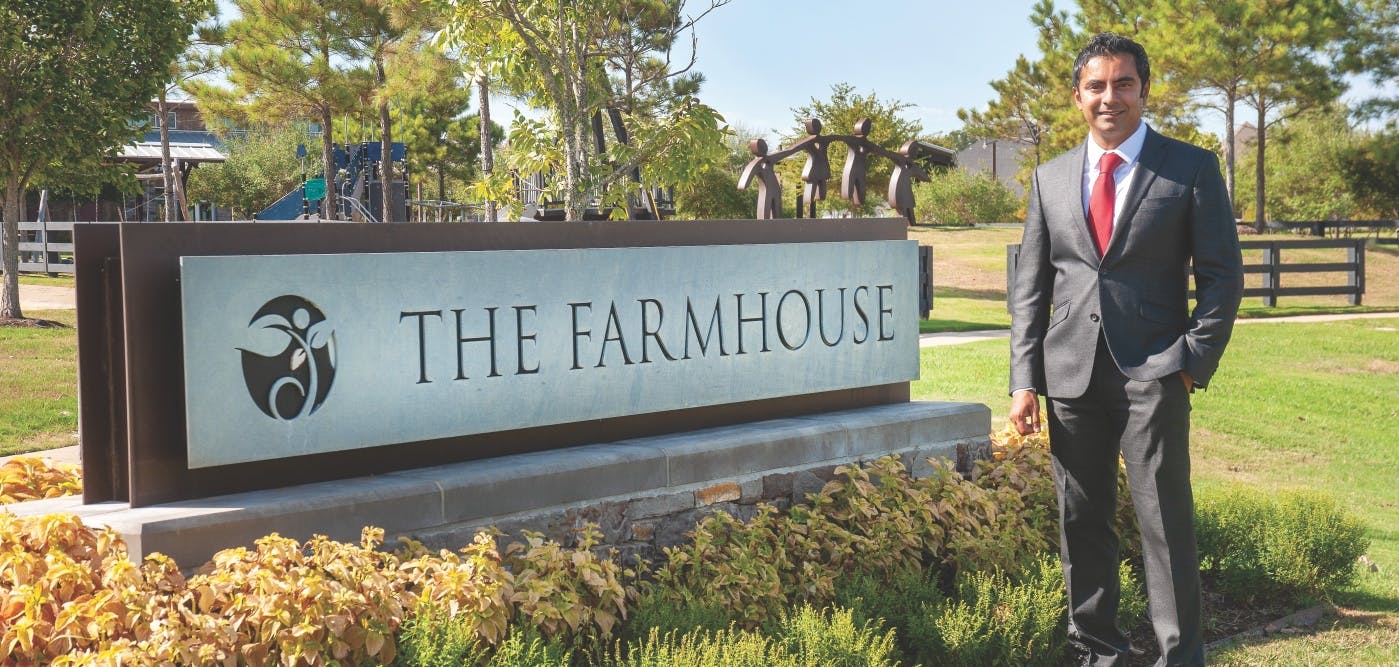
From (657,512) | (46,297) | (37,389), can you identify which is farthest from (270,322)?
(46,297)

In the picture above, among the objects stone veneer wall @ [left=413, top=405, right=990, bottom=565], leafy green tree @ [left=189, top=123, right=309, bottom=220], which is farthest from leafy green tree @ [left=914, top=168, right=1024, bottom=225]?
stone veneer wall @ [left=413, top=405, right=990, bottom=565]

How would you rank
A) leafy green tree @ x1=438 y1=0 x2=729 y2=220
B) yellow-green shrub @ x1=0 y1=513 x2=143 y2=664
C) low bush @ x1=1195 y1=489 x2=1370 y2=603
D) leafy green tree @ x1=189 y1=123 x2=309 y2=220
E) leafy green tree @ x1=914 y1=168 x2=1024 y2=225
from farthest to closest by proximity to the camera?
leafy green tree @ x1=914 y1=168 x2=1024 y2=225 → leafy green tree @ x1=189 y1=123 x2=309 y2=220 → leafy green tree @ x1=438 y1=0 x2=729 y2=220 → low bush @ x1=1195 y1=489 x2=1370 y2=603 → yellow-green shrub @ x1=0 y1=513 x2=143 y2=664

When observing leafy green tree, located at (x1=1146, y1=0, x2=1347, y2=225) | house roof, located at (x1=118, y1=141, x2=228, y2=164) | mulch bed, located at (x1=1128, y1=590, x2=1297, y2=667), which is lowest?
mulch bed, located at (x1=1128, y1=590, x2=1297, y2=667)

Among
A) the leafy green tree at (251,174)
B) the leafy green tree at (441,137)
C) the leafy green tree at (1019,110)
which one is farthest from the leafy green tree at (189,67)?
the leafy green tree at (1019,110)

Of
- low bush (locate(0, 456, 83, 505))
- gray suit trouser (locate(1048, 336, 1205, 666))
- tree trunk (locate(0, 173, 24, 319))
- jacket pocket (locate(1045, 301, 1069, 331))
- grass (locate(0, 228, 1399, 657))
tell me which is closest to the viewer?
gray suit trouser (locate(1048, 336, 1205, 666))

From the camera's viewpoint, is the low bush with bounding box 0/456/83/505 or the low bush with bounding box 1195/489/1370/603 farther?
the low bush with bounding box 1195/489/1370/603

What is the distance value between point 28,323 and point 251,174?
95.4 ft

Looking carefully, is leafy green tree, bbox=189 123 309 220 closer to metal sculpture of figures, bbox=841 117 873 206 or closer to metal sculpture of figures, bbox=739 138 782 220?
metal sculpture of figures, bbox=739 138 782 220

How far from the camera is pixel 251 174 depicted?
41062 millimetres

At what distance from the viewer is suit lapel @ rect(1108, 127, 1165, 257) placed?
12.3ft

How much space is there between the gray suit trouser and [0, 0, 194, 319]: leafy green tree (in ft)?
42.0

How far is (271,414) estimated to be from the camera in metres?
4.04

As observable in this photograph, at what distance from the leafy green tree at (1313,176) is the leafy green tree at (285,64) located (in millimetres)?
32636

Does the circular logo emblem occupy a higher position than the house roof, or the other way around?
the house roof
